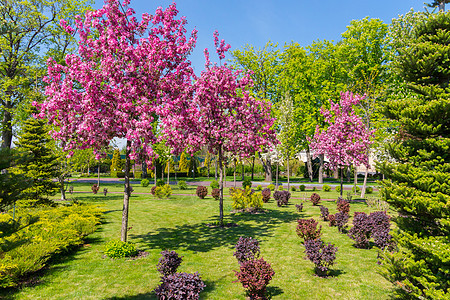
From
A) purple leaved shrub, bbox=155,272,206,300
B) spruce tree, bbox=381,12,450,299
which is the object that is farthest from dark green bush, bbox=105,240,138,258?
spruce tree, bbox=381,12,450,299

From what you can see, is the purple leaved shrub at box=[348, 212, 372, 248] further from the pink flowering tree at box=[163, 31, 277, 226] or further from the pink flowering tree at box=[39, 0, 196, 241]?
the pink flowering tree at box=[39, 0, 196, 241]

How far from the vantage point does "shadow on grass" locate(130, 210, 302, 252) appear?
39.2ft

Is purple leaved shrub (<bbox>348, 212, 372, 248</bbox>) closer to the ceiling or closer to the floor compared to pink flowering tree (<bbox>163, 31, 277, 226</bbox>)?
closer to the floor

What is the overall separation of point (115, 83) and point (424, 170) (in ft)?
32.1

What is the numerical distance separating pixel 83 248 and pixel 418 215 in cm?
1167

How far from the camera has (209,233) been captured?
45.8 feet

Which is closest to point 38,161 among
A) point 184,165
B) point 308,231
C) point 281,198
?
point 308,231

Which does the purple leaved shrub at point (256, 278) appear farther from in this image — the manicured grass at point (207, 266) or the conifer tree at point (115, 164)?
the conifer tree at point (115, 164)

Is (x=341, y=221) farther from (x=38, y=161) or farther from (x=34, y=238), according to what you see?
(x=38, y=161)

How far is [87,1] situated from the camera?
31.8 metres

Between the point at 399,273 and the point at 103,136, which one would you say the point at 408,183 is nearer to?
the point at 399,273

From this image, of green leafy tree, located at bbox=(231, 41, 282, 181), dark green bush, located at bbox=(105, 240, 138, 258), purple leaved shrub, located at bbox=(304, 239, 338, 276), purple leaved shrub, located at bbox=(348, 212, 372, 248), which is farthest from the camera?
green leafy tree, located at bbox=(231, 41, 282, 181)

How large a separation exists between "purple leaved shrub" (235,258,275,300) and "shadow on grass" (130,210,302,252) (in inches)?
180

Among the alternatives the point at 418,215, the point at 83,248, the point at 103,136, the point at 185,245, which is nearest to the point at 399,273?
the point at 418,215
